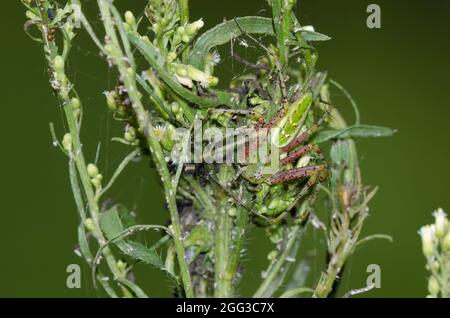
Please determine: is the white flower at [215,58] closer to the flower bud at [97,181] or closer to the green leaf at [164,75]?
the green leaf at [164,75]

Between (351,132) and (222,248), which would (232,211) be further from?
(351,132)

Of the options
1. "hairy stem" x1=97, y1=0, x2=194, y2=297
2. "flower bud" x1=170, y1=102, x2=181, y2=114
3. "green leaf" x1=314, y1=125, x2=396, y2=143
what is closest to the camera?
"hairy stem" x1=97, y1=0, x2=194, y2=297

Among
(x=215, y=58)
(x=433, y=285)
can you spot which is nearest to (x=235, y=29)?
(x=215, y=58)

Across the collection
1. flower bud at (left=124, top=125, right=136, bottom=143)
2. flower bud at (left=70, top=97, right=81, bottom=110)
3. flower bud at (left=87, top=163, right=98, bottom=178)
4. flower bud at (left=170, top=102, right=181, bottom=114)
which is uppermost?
flower bud at (left=70, top=97, right=81, bottom=110)

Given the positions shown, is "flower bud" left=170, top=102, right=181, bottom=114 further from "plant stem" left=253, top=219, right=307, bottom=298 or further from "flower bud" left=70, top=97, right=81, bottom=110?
"plant stem" left=253, top=219, right=307, bottom=298

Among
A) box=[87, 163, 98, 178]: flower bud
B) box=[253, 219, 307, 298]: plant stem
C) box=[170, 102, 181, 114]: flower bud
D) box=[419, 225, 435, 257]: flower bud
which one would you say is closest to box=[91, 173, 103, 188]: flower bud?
box=[87, 163, 98, 178]: flower bud

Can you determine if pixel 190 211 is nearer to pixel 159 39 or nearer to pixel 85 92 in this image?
pixel 159 39

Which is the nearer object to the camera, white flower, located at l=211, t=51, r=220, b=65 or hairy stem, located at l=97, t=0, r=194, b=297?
hairy stem, located at l=97, t=0, r=194, b=297

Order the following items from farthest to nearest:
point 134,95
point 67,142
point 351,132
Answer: point 351,132
point 67,142
point 134,95

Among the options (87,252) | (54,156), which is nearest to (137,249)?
(87,252)
